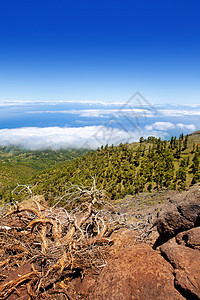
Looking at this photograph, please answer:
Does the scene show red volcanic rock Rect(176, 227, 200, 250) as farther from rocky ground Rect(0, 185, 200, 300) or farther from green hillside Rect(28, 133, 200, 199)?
green hillside Rect(28, 133, 200, 199)

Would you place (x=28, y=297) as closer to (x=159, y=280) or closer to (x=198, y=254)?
(x=159, y=280)

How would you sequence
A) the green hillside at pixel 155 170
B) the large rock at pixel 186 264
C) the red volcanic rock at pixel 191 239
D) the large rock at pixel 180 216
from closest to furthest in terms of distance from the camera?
the large rock at pixel 186 264, the red volcanic rock at pixel 191 239, the large rock at pixel 180 216, the green hillside at pixel 155 170

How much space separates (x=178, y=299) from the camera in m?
2.57

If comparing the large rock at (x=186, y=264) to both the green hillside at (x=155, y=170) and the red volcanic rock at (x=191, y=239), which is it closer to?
the red volcanic rock at (x=191, y=239)

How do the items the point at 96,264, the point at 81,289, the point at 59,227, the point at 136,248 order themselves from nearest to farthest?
1. the point at 81,289
2. the point at 96,264
3. the point at 136,248
4. the point at 59,227

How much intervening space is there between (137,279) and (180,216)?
2.10 meters

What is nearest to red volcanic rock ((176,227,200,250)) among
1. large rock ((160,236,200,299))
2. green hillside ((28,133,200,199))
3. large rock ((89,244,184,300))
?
large rock ((160,236,200,299))

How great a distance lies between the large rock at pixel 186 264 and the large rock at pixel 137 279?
14cm

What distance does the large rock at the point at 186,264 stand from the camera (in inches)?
102

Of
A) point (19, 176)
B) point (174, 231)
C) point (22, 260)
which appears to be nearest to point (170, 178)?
point (174, 231)

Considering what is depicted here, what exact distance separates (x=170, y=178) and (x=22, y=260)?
121 ft

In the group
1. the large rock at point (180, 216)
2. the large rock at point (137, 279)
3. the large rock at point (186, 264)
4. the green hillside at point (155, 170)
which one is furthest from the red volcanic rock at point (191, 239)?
the green hillside at point (155, 170)

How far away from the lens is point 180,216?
14.3 feet

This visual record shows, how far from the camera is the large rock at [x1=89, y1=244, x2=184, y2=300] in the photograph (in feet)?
9.11
